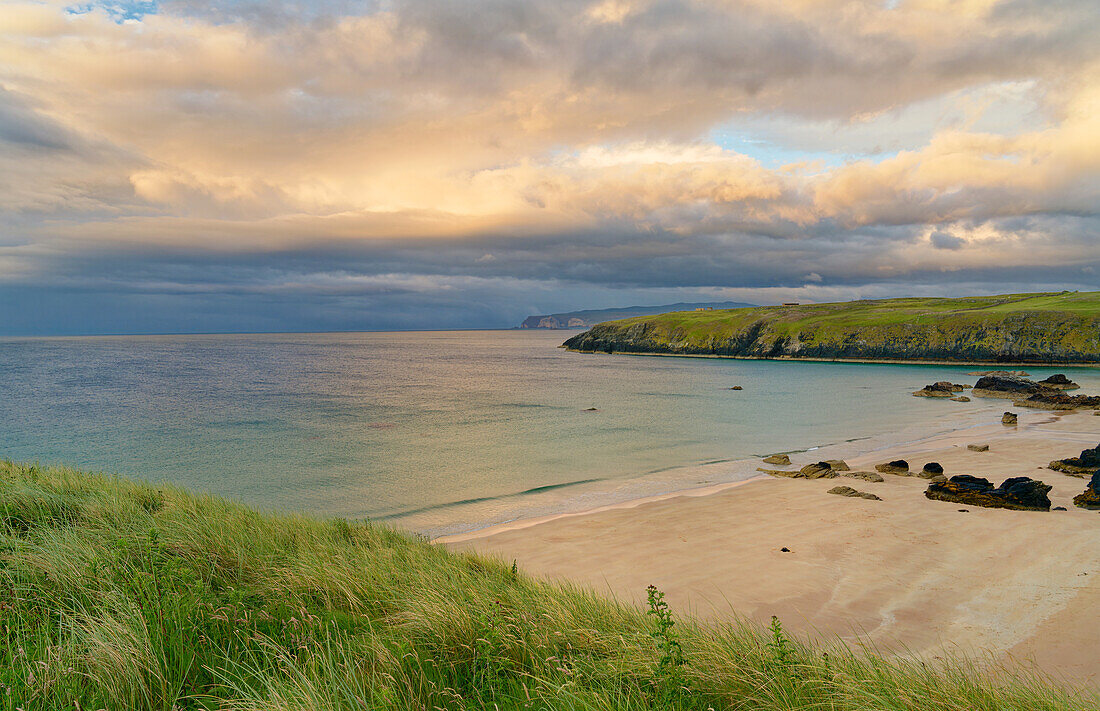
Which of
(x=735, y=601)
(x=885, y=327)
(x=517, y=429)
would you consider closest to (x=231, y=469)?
(x=517, y=429)

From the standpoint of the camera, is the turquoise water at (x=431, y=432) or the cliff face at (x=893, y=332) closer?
the turquoise water at (x=431, y=432)

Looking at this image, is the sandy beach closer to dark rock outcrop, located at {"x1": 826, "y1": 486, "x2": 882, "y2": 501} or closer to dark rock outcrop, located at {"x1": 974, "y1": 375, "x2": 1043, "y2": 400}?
dark rock outcrop, located at {"x1": 826, "y1": 486, "x2": 882, "y2": 501}

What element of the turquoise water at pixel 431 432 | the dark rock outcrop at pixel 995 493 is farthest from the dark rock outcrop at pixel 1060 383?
the dark rock outcrop at pixel 995 493

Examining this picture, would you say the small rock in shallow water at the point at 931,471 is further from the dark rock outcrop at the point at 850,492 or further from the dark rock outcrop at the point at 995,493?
the dark rock outcrop at the point at 850,492

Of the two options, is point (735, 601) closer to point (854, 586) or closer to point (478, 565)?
point (854, 586)

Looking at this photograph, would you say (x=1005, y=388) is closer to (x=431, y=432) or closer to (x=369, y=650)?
(x=431, y=432)

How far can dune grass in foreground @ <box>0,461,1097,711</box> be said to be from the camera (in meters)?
3.79

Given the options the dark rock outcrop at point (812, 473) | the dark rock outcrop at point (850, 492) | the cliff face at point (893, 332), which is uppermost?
the cliff face at point (893, 332)

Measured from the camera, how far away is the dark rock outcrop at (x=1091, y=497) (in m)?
14.5

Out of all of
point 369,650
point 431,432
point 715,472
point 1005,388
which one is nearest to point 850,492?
point 715,472

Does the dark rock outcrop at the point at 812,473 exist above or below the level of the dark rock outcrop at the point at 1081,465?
below

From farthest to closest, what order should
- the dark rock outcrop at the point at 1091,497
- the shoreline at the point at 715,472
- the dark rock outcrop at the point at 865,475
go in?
the dark rock outcrop at the point at 865,475
the shoreline at the point at 715,472
the dark rock outcrop at the point at 1091,497

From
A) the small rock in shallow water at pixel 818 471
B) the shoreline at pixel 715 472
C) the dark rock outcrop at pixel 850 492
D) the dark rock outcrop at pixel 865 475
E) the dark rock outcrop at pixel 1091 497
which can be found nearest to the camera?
the dark rock outcrop at pixel 1091 497

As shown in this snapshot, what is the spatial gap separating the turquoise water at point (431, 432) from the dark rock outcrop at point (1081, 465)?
35.7ft
